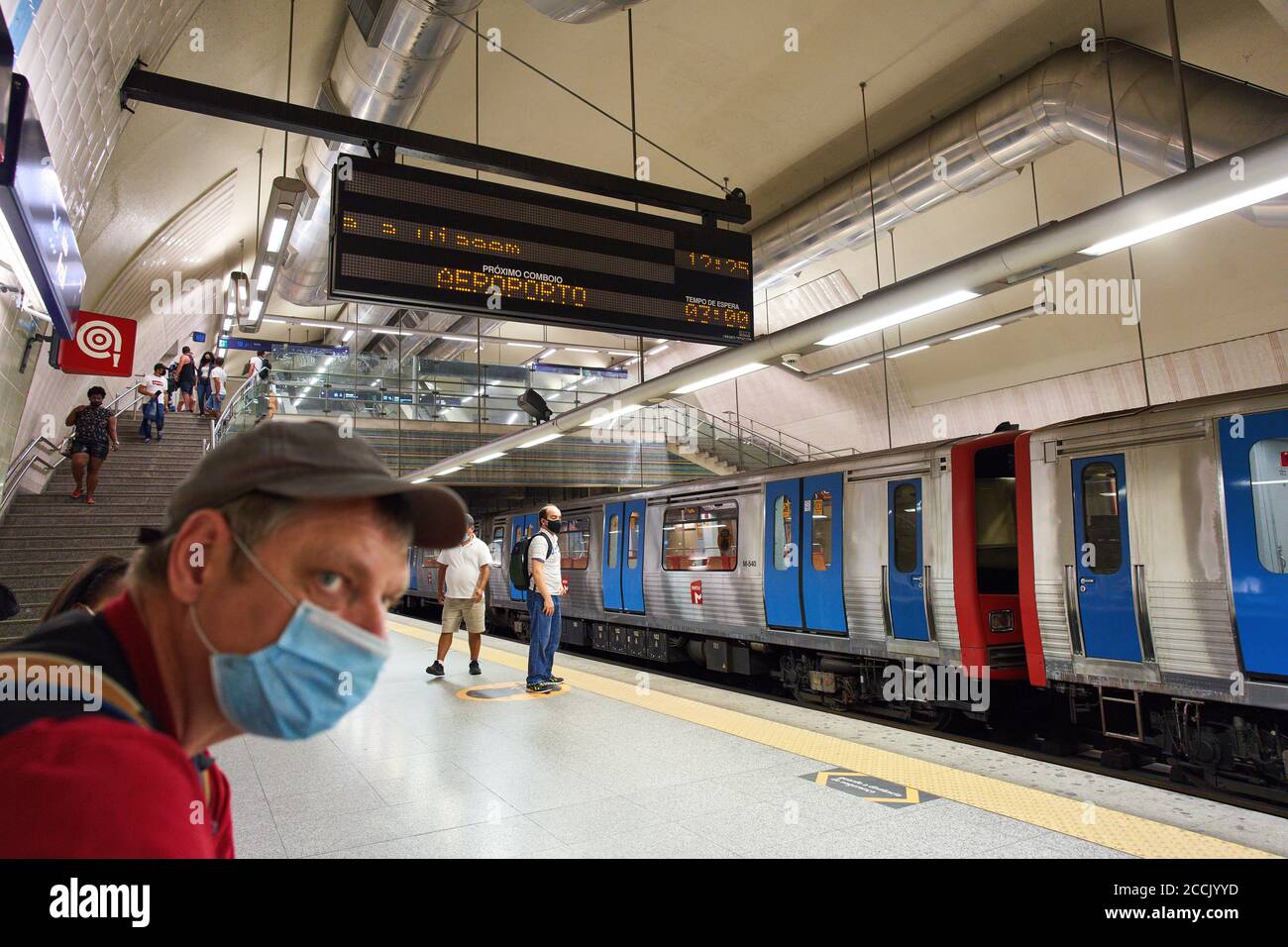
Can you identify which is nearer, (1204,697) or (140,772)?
(140,772)

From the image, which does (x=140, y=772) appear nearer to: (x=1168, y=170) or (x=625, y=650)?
(x=1168, y=170)

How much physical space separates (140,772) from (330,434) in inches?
17.7

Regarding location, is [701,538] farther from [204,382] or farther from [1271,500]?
[204,382]

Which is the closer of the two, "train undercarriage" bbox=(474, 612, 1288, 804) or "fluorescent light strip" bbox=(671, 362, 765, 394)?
"train undercarriage" bbox=(474, 612, 1288, 804)

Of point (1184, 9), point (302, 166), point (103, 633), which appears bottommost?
point (103, 633)

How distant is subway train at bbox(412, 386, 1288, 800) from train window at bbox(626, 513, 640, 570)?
882mm

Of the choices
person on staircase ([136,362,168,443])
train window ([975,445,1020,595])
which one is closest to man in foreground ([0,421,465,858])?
train window ([975,445,1020,595])

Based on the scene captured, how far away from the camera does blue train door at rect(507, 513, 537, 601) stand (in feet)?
50.7

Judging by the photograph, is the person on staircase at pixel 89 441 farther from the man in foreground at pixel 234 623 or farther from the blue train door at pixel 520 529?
the man in foreground at pixel 234 623

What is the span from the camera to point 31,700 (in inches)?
30.5

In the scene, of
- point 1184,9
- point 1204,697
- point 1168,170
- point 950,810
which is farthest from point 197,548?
point 1184,9

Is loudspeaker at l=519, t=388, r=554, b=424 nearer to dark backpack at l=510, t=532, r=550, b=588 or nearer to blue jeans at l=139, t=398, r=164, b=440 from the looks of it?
blue jeans at l=139, t=398, r=164, b=440

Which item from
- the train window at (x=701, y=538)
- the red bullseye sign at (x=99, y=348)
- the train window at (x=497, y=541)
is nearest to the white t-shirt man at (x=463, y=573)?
the train window at (x=701, y=538)

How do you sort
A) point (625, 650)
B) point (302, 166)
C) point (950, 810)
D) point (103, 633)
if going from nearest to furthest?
point (103, 633) < point (950, 810) < point (302, 166) < point (625, 650)
